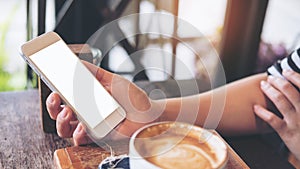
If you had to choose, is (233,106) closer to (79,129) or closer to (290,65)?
(290,65)

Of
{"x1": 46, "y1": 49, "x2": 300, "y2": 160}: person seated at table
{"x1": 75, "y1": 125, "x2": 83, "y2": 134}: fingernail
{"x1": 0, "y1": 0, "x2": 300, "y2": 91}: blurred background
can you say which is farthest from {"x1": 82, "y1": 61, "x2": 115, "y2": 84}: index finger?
{"x1": 0, "y1": 0, "x2": 300, "y2": 91}: blurred background

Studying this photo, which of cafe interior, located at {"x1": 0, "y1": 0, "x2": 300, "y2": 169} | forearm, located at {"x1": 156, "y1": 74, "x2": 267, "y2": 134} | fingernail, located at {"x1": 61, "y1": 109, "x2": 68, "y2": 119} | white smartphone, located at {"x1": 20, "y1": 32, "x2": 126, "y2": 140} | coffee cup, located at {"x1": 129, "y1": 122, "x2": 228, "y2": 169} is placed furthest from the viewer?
cafe interior, located at {"x1": 0, "y1": 0, "x2": 300, "y2": 169}

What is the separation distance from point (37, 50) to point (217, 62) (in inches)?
52.1

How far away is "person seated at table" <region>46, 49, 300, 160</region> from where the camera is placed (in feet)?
2.89

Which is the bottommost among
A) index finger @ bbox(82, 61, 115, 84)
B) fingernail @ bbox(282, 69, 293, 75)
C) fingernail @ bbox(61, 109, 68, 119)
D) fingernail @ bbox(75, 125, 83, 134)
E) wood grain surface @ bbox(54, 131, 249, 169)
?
wood grain surface @ bbox(54, 131, 249, 169)

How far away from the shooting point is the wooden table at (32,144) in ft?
2.76

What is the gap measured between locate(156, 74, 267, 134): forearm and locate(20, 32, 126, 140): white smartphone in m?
0.22

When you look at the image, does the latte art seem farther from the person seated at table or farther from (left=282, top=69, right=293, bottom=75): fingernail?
(left=282, top=69, right=293, bottom=75): fingernail

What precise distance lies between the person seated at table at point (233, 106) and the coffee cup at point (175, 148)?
18 cm

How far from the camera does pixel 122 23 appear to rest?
188cm

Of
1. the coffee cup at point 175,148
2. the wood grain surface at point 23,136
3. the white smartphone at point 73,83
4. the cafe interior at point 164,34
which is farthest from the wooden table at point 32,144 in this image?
the cafe interior at point 164,34

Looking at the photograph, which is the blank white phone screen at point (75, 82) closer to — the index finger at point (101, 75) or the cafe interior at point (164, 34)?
the index finger at point (101, 75)

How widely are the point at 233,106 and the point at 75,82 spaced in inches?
18.1

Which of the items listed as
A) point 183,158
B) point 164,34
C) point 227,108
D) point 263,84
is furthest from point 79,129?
point 164,34
